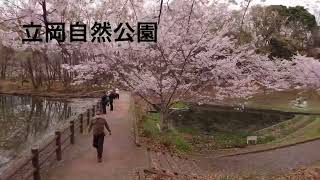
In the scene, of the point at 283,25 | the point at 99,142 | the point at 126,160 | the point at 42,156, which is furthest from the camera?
the point at 283,25

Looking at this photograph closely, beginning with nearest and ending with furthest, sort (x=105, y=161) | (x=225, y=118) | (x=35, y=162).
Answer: (x=35, y=162) < (x=105, y=161) < (x=225, y=118)

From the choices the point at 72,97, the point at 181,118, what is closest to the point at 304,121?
the point at 181,118

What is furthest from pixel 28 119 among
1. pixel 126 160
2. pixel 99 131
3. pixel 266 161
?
pixel 99 131

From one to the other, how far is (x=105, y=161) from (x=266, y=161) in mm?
8117

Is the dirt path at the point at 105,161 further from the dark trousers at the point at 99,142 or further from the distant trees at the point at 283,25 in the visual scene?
the distant trees at the point at 283,25

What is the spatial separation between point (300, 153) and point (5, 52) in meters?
39.5

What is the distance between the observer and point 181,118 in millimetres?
31797

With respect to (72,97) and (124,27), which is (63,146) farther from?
(72,97)

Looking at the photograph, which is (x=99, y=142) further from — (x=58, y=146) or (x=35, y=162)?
(x=35, y=162)

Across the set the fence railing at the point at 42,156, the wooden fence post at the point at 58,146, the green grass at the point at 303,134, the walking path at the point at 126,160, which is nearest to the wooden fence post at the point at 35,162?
the fence railing at the point at 42,156

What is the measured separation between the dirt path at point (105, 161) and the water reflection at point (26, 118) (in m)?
5.30

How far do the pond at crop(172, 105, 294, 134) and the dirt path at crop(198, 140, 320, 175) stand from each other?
694 centimetres

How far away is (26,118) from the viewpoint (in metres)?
30.9

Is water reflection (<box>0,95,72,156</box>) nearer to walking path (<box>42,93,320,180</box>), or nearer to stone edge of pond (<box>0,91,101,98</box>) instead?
stone edge of pond (<box>0,91,101,98</box>)
